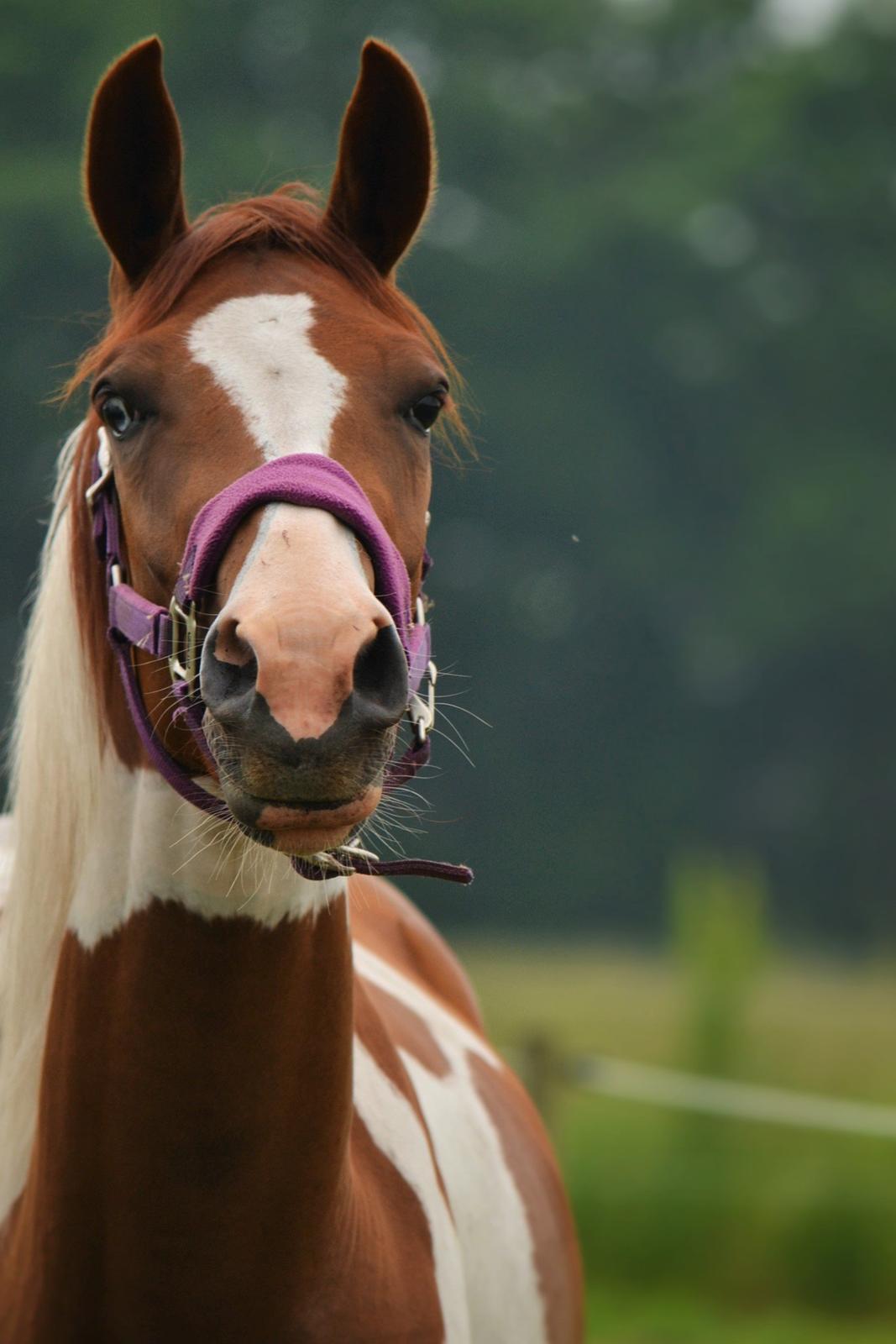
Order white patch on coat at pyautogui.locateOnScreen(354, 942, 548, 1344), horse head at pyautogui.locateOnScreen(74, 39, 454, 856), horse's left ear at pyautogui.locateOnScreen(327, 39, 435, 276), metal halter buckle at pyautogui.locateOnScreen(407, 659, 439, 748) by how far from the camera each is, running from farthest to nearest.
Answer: white patch on coat at pyautogui.locateOnScreen(354, 942, 548, 1344) → horse's left ear at pyautogui.locateOnScreen(327, 39, 435, 276) → metal halter buckle at pyautogui.locateOnScreen(407, 659, 439, 748) → horse head at pyautogui.locateOnScreen(74, 39, 454, 856)

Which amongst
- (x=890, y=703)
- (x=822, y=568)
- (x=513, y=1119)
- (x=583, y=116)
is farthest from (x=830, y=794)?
(x=513, y=1119)

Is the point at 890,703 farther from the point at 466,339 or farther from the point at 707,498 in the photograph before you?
the point at 466,339

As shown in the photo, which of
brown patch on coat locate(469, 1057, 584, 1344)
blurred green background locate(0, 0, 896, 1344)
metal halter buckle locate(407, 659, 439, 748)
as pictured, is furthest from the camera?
blurred green background locate(0, 0, 896, 1344)

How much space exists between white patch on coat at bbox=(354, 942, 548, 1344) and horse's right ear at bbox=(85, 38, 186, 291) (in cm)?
140

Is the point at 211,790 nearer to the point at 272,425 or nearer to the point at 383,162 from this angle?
the point at 272,425

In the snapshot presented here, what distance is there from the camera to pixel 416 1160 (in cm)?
235

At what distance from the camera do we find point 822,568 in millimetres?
21938

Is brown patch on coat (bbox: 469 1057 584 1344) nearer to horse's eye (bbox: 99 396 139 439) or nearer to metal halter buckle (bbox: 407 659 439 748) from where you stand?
metal halter buckle (bbox: 407 659 439 748)

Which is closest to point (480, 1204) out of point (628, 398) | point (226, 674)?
point (226, 674)

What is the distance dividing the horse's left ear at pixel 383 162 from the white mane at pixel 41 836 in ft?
1.93

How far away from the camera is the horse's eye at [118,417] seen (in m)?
2.03

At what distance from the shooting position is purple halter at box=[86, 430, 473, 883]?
1.79 metres

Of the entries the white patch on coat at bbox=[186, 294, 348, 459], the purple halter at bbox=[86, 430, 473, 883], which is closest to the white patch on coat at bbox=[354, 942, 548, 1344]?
the purple halter at bbox=[86, 430, 473, 883]

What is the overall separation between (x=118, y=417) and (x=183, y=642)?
356 mm
